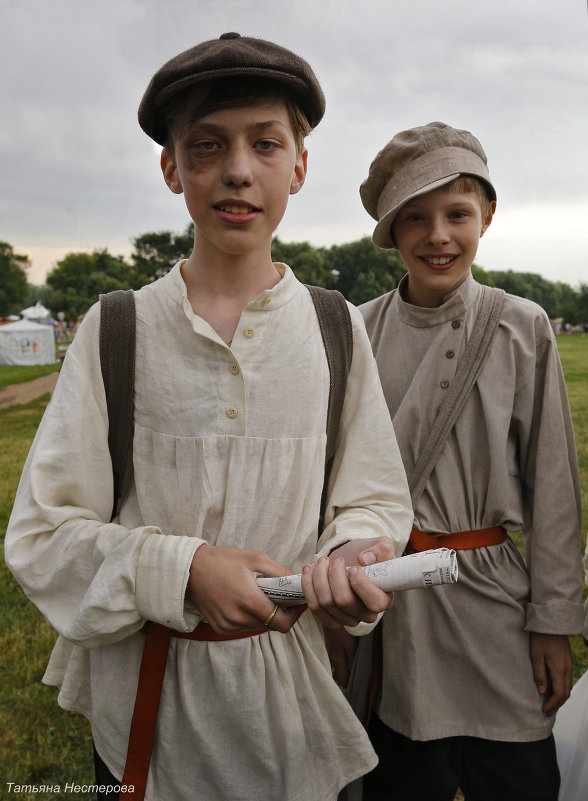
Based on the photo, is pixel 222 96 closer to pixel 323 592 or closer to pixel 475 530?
pixel 323 592

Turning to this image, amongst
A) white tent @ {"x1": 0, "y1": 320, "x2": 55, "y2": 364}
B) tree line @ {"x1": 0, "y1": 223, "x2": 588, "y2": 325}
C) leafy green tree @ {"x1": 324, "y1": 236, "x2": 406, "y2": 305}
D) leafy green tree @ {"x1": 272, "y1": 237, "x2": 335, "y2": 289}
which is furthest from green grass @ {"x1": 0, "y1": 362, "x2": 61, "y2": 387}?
leafy green tree @ {"x1": 324, "y1": 236, "x2": 406, "y2": 305}

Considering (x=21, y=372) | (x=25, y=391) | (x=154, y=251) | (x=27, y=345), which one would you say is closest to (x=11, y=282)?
(x=154, y=251)

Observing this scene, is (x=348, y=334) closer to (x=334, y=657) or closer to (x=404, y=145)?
(x=404, y=145)

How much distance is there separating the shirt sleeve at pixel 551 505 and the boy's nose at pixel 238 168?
1.04 meters

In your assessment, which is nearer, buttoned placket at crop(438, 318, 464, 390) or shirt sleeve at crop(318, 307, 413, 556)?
shirt sleeve at crop(318, 307, 413, 556)

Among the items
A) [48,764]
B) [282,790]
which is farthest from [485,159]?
[48,764]

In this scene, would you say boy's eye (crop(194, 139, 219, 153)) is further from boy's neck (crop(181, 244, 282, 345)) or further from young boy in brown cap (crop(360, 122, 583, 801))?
young boy in brown cap (crop(360, 122, 583, 801))

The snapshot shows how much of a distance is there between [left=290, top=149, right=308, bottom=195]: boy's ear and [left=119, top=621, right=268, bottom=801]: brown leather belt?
3.27ft

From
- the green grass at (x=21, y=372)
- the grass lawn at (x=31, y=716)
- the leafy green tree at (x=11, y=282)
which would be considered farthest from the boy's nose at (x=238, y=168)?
the leafy green tree at (x=11, y=282)

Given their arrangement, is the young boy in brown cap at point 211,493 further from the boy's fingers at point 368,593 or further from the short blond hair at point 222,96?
the boy's fingers at point 368,593

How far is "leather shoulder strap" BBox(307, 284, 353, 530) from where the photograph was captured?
5.01ft

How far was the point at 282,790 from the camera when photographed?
139 centimetres

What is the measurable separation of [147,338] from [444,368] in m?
0.93

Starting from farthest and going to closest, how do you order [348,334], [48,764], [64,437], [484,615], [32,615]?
[32,615]
[48,764]
[484,615]
[348,334]
[64,437]
